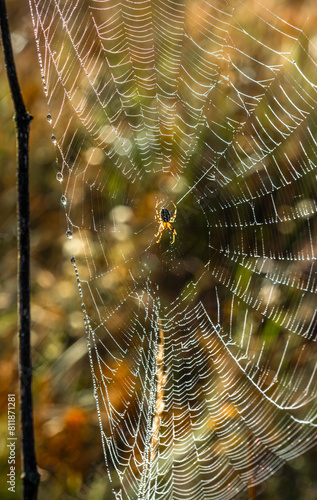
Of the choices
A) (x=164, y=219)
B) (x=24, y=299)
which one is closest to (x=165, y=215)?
(x=164, y=219)

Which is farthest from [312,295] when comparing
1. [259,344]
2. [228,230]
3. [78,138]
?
[78,138]

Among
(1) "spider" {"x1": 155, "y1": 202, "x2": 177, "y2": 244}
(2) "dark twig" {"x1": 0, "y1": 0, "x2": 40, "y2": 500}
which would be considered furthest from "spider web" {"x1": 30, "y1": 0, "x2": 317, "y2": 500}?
(2) "dark twig" {"x1": 0, "y1": 0, "x2": 40, "y2": 500}

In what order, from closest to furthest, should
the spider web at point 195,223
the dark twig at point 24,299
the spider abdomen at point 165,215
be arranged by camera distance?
the dark twig at point 24,299
the spider web at point 195,223
the spider abdomen at point 165,215

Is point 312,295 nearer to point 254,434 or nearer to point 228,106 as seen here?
point 254,434

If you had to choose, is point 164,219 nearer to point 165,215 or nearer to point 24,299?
point 165,215

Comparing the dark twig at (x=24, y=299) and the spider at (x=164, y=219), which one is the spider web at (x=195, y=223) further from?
the dark twig at (x=24, y=299)

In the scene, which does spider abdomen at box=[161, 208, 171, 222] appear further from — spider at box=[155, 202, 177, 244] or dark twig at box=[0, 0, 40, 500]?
dark twig at box=[0, 0, 40, 500]

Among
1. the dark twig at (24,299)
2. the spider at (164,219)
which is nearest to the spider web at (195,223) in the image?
the spider at (164,219)

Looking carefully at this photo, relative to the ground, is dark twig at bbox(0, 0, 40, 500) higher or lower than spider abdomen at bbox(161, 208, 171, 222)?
lower
